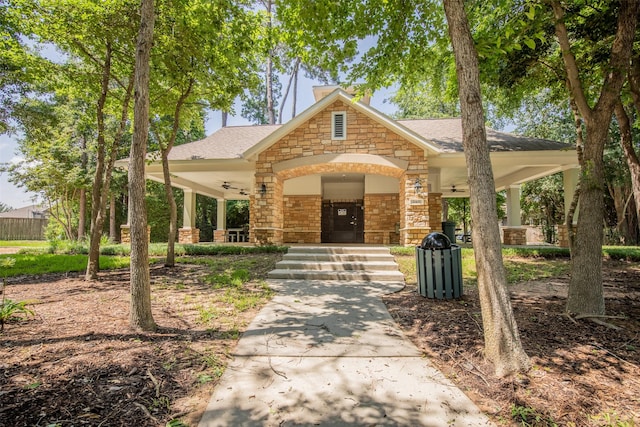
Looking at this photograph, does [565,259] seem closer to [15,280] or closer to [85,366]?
[85,366]

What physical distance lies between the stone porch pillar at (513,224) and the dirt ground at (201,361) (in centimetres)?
869

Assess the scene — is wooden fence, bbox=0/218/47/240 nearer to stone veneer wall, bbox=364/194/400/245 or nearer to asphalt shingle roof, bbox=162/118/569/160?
asphalt shingle roof, bbox=162/118/569/160

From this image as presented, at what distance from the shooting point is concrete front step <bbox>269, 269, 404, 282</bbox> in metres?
6.37

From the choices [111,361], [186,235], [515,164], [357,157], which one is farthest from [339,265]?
[186,235]

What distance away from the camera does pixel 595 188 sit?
351cm

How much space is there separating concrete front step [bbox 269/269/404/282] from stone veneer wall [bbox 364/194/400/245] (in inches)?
243

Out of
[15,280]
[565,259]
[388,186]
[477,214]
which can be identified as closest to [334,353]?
[477,214]

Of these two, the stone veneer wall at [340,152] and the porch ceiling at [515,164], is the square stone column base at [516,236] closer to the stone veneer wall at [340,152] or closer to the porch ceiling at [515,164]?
the porch ceiling at [515,164]

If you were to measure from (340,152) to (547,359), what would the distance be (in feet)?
26.1

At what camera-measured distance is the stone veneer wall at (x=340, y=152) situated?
962cm

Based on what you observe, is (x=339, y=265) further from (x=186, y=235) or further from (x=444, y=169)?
(x=186, y=235)

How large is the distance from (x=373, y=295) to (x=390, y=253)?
11.8 ft

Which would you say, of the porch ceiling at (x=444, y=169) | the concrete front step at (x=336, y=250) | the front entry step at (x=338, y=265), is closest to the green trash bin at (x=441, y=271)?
the front entry step at (x=338, y=265)

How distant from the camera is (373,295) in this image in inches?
202
